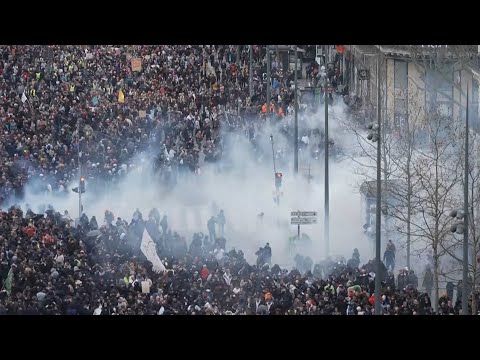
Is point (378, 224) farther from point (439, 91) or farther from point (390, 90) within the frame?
point (439, 91)

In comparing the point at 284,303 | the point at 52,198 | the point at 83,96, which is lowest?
the point at 284,303

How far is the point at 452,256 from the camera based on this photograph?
98.1ft

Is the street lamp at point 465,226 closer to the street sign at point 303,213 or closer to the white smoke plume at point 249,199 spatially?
the white smoke plume at point 249,199

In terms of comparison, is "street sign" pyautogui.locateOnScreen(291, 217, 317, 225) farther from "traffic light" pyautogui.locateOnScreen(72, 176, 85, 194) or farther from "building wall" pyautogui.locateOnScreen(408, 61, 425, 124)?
"traffic light" pyautogui.locateOnScreen(72, 176, 85, 194)

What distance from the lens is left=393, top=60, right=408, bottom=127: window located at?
101 feet

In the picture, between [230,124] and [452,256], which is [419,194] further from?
[230,124]

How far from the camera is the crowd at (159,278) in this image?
29.4 meters

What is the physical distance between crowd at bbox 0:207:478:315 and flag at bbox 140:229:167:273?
3.0 inches

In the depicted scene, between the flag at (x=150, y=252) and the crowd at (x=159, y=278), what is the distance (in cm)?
8

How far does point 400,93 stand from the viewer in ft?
101

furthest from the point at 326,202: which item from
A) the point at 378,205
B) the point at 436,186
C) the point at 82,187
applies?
the point at 82,187

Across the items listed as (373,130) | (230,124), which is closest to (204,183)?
(230,124)

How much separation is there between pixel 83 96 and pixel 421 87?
617 cm

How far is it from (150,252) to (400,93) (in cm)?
540
